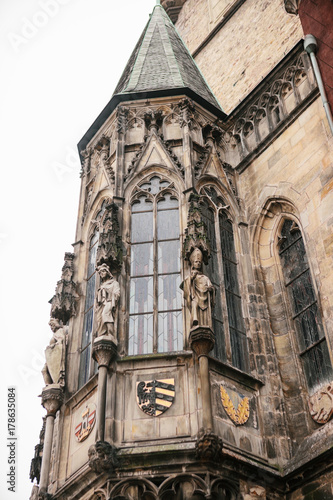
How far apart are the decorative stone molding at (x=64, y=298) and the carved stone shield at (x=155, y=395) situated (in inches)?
99.9

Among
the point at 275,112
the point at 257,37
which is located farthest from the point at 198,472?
the point at 257,37

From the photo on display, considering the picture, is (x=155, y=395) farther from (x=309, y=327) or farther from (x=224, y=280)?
(x=309, y=327)

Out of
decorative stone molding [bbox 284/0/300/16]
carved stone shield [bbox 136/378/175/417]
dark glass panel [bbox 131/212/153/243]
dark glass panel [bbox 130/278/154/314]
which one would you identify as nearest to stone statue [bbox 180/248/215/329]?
dark glass panel [bbox 130/278/154/314]

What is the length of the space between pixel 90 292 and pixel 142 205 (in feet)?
6.12

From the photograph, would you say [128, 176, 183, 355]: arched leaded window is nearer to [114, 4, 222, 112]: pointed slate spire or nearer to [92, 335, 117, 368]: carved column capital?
[92, 335, 117, 368]: carved column capital

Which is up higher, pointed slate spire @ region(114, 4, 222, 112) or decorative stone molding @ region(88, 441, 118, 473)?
pointed slate spire @ region(114, 4, 222, 112)

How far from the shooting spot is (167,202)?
519 inches

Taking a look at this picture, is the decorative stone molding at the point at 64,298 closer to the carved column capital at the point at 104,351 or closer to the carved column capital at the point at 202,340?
the carved column capital at the point at 104,351

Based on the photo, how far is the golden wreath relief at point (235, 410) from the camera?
33.8 feet

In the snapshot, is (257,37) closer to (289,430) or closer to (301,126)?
(301,126)

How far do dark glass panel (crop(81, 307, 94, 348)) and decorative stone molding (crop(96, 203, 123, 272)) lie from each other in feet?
3.25

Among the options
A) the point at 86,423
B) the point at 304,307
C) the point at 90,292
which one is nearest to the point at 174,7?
the point at 90,292

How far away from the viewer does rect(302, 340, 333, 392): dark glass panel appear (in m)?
11.0

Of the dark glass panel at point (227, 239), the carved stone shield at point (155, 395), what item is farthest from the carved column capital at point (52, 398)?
the dark glass panel at point (227, 239)
